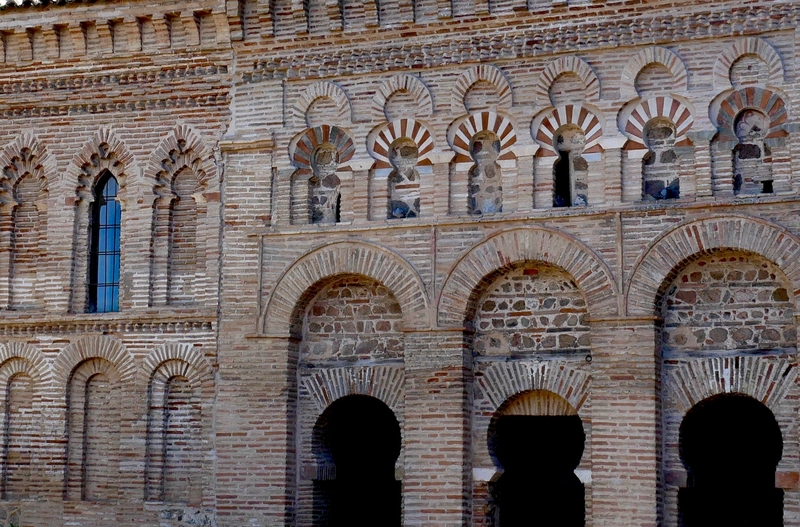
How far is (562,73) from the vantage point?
13562 millimetres

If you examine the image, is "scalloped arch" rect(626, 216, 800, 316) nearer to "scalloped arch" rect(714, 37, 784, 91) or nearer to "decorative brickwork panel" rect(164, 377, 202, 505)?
"scalloped arch" rect(714, 37, 784, 91)

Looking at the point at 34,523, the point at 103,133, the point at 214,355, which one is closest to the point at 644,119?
the point at 214,355

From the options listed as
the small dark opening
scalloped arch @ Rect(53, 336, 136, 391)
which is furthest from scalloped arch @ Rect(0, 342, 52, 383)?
the small dark opening

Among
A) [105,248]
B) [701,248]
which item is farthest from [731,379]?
[105,248]

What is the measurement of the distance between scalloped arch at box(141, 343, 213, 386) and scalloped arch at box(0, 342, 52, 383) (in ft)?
4.53

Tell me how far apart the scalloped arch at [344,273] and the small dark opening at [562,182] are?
1792 millimetres

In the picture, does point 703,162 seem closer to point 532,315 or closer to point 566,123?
point 566,123

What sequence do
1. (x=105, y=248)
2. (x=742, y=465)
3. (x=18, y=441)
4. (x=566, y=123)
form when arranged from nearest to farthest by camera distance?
(x=566, y=123) < (x=742, y=465) < (x=18, y=441) < (x=105, y=248)

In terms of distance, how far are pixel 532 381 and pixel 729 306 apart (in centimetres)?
225

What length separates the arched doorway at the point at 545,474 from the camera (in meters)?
15.1

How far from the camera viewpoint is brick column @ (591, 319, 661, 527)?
12.6m

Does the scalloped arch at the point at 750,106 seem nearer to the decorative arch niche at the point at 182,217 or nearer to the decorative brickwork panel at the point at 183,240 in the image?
the decorative arch niche at the point at 182,217

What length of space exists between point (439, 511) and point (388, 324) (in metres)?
2.24

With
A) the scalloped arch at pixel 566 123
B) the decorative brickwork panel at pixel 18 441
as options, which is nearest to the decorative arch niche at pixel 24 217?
the decorative brickwork panel at pixel 18 441
